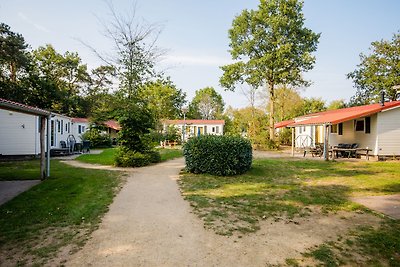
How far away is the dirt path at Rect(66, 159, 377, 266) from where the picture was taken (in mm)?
3633

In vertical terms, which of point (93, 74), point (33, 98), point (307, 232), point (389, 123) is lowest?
point (307, 232)

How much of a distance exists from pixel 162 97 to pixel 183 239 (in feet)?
111

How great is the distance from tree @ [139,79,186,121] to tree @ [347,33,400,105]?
2462cm

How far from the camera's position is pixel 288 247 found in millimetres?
4059

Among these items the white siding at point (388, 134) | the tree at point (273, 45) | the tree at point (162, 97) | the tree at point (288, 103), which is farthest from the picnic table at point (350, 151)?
the tree at point (288, 103)

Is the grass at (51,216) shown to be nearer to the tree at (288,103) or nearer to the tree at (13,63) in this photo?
the tree at (13,63)

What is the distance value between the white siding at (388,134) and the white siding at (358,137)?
10.4 inches

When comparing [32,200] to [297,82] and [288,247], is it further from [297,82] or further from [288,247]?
[297,82]

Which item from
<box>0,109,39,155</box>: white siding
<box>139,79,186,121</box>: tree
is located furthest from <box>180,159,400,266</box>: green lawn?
<box>0,109,39,155</box>: white siding

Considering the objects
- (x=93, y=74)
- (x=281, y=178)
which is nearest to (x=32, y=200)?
(x=281, y=178)

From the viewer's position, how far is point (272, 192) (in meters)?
7.86

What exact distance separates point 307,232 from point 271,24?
1007 inches

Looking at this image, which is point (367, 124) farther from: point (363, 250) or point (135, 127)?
point (363, 250)

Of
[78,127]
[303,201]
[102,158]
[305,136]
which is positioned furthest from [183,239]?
[78,127]
